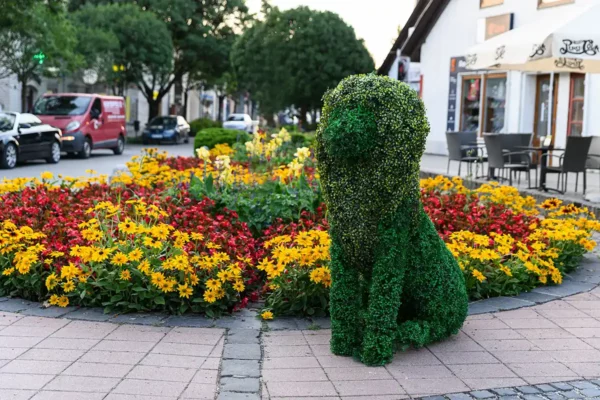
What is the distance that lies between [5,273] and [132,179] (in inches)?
152

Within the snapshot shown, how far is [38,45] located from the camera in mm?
24375

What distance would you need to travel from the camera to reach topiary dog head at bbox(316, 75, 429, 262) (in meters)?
4.32

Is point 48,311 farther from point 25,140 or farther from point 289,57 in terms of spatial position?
point 289,57

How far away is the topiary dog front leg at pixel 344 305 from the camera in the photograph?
4684 millimetres

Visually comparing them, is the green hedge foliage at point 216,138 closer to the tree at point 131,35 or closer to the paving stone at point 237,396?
the paving stone at point 237,396

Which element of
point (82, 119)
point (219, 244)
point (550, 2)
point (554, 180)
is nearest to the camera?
point (219, 244)

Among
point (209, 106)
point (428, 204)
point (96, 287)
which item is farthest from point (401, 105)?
point (209, 106)

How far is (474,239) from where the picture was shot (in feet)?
21.1

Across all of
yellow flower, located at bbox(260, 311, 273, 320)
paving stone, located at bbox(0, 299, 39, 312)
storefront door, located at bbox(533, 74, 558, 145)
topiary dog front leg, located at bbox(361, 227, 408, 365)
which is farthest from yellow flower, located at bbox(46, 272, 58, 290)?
storefront door, located at bbox(533, 74, 558, 145)

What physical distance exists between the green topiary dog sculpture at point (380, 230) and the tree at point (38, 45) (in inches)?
767

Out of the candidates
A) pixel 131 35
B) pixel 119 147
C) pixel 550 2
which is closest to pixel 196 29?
pixel 131 35

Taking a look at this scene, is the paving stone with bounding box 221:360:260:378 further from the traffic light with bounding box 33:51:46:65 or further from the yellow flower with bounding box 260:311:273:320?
the traffic light with bounding box 33:51:46:65

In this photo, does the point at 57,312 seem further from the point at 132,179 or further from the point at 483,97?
the point at 483,97

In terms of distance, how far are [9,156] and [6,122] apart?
1096 millimetres
